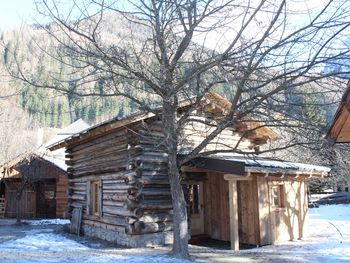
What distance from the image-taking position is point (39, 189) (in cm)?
3075

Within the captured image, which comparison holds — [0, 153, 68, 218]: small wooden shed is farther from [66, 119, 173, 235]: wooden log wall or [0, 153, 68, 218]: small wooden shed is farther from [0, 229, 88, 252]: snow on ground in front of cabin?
[66, 119, 173, 235]: wooden log wall

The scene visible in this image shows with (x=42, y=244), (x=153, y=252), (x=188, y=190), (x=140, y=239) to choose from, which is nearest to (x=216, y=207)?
(x=188, y=190)

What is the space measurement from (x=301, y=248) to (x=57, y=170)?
65.8 ft

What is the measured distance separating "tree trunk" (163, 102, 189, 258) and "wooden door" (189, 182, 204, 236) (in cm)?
411

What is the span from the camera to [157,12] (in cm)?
1126

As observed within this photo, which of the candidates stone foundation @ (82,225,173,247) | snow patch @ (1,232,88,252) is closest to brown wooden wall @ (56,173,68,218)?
snow patch @ (1,232,88,252)

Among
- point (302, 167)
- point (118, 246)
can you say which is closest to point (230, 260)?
point (118, 246)

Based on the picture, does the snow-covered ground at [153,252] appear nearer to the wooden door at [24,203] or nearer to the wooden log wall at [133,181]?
the wooden log wall at [133,181]

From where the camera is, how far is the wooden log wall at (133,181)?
548 inches

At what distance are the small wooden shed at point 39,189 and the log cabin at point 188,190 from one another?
12245 millimetres

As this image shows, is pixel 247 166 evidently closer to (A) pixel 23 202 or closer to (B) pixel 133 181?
(B) pixel 133 181

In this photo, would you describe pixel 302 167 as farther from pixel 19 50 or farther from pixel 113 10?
pixel 19 50

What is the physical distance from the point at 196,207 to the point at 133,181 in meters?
3.39

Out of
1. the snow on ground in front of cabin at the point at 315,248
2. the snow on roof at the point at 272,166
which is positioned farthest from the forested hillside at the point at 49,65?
the snow on ground in front of cabin at the point at 315,248
